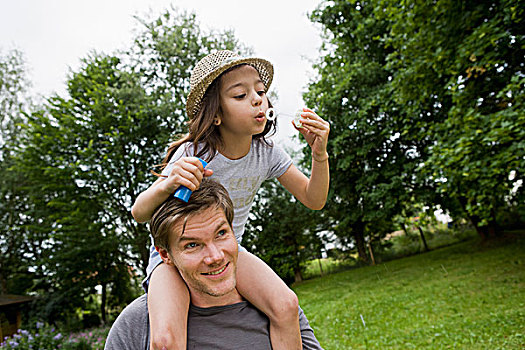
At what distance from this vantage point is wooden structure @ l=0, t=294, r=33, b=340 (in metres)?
12.0

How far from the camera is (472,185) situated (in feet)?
32.3

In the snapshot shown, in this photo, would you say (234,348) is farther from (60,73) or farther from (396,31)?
(60,73)

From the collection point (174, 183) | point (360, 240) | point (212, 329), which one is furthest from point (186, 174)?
point (360, 240)

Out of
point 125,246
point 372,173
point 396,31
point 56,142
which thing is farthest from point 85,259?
point 396,31

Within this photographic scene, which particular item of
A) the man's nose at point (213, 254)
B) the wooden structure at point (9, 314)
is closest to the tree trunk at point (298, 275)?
the wooden structure at point (9, 314)

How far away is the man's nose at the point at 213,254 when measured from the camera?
1.76m

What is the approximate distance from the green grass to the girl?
5272 millimetres

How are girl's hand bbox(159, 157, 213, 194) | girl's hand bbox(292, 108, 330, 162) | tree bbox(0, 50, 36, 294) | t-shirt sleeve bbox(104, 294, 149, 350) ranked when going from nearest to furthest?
girl's hand bbox(159, 157, 213, 194) < t-shirt sleeve bbox(104, 294, 149, 350) < girl's hand bbox(292, 108, 330, 162) < tree bbox(0, 50, 36, 294)

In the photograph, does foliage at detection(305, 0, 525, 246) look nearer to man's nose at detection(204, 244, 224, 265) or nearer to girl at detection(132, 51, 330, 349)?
girl at detection(132, 51, 330, 349)

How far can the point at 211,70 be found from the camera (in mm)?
2066

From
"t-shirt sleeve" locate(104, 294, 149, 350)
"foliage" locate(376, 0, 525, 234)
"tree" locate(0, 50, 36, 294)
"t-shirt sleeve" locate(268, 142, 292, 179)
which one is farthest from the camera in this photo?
"tree" locate(0, 50, 36, 294)

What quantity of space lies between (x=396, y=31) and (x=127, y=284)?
15558 mm

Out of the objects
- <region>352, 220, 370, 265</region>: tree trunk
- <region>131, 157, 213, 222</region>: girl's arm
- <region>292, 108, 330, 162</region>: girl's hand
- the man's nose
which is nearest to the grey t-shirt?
the man's nose

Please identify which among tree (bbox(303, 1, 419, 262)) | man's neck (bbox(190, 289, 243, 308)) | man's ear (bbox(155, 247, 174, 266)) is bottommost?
man's neck (bbox(190, 289, 243, 308))
